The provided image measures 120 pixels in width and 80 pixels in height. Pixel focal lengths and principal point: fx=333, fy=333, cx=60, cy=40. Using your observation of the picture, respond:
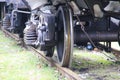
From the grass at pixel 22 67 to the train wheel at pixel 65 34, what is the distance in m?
0.31

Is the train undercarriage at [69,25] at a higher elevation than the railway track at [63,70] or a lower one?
higher

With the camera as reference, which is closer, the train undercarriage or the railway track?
the railway track

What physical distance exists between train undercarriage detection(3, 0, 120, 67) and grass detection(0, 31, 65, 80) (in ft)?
1.23

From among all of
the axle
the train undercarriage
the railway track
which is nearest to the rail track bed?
the railway track

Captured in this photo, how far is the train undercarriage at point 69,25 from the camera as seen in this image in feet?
20.5

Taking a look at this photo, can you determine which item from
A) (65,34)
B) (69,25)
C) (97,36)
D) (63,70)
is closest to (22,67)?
(63,70)

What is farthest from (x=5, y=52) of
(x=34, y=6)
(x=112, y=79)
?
(x=112, y=79)

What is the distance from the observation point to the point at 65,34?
20.6 ft

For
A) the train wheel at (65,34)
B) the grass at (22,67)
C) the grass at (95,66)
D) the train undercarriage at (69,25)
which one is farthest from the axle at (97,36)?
the grass at (22,67)

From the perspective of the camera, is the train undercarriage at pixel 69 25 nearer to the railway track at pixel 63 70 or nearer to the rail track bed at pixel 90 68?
the railway track at pixel 63 70

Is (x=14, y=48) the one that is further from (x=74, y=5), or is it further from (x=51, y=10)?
(x=74, y=5)

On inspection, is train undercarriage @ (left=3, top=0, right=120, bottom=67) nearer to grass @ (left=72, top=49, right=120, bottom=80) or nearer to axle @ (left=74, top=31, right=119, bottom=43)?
→ axle @ (left=74, top=31, right=119, bottom=43)

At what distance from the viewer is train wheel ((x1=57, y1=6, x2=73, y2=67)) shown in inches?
246

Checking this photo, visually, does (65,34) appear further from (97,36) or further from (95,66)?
(95,66)
